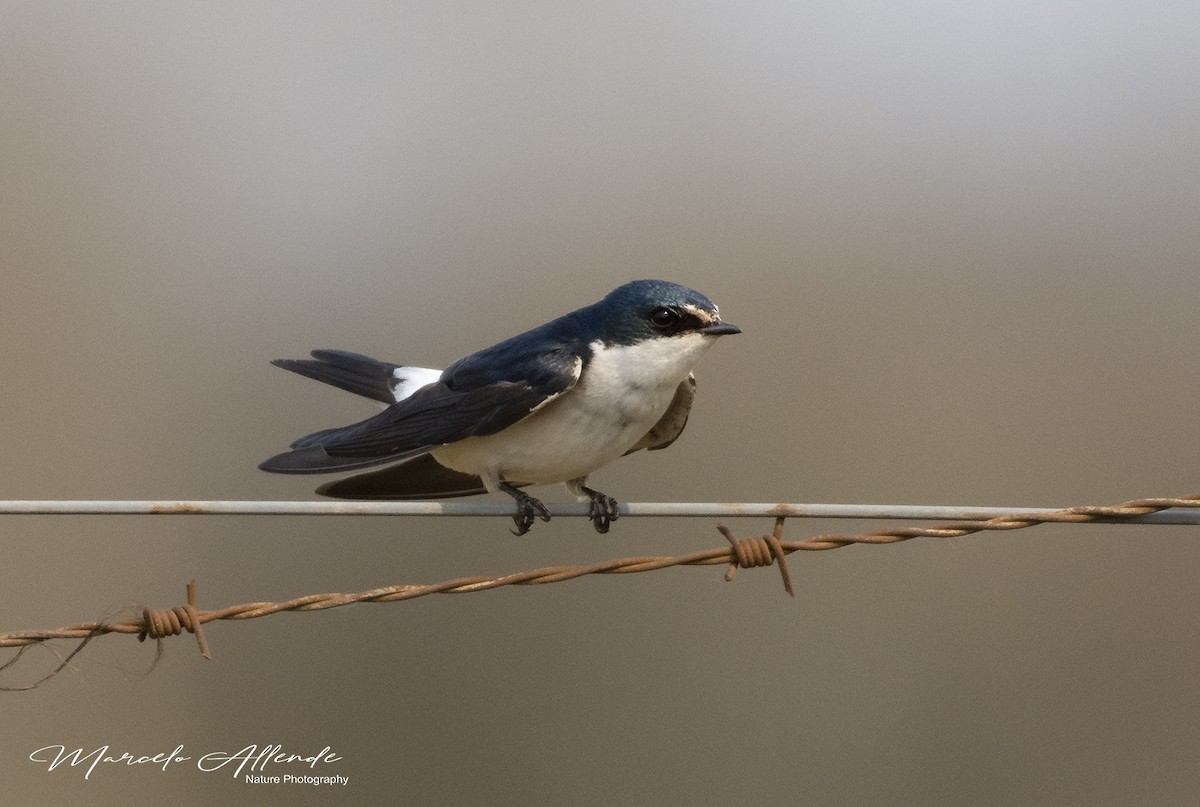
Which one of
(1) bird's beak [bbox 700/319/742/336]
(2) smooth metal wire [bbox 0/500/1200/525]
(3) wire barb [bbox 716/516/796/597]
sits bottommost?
(3) wire barb [bbox 716/516/796/597]

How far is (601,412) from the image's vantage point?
2.89 meters

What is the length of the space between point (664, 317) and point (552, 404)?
368 mm

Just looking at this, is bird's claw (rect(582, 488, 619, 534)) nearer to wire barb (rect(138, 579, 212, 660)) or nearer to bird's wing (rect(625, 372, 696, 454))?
bird's wing (rect(625, 372, 696, 454))

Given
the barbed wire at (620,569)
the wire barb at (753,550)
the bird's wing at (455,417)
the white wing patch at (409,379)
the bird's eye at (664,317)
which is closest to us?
the barbed wire at (620,569)

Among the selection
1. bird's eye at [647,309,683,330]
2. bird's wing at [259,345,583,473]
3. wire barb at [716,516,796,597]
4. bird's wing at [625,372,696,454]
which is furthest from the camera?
bird's wing at [625,372,696,454]

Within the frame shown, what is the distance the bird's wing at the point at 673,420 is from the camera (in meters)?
3.19

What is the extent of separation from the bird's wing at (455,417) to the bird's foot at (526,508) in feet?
0.69

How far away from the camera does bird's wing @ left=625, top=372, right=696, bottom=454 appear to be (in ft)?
10.5

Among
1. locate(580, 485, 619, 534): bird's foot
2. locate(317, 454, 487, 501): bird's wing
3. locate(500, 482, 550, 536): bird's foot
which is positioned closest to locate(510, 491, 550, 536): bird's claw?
locate(500, 482, 550, 536): bird's foot

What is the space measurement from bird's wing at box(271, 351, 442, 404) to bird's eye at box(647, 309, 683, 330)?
90 cm

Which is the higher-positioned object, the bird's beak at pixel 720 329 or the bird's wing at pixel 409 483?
the bird's beak at pixel 720 329

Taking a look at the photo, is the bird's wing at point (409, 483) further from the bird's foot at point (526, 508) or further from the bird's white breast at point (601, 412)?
the bird's white breast at point (601, 412)

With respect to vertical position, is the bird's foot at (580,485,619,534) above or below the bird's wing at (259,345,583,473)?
below

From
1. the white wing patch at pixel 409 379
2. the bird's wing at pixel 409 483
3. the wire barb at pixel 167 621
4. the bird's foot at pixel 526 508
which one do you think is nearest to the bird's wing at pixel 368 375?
the white wing patch at pixel 409 379
